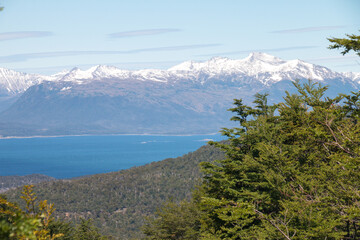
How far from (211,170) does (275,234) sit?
11.6m

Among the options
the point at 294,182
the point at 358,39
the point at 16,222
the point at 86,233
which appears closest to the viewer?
the point at 16,222

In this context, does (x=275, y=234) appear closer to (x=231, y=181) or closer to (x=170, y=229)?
(x=231, y=181)

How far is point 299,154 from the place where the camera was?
26500 mm

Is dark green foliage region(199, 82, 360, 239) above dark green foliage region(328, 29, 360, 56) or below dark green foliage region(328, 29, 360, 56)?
below

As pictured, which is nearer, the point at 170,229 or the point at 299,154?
the point at 299,154

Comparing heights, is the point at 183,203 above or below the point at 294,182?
below

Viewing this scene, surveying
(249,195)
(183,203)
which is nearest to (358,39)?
(249,195)

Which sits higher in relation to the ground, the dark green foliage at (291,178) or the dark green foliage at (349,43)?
the dark green foliage at (349,43)

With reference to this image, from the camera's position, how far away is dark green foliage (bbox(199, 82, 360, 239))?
16.9 m

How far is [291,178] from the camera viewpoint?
75.9ft

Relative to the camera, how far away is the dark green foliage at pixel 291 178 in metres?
16.9

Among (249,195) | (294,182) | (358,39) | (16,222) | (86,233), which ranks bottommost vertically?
(86,233)

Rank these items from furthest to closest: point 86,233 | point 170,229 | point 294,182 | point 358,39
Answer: point 86,233
point 170,229
point 294,182
point 358,39

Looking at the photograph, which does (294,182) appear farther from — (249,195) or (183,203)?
(183,203)
